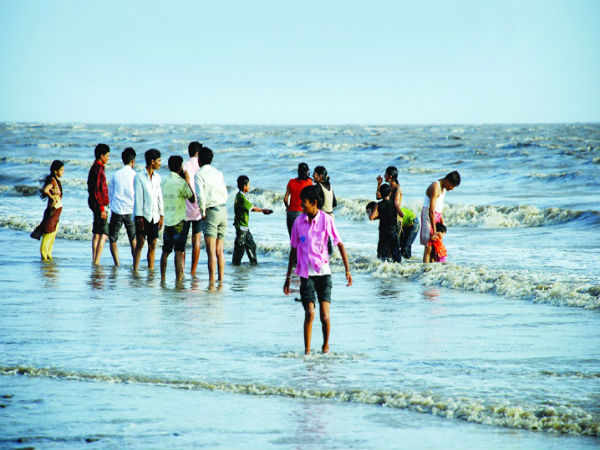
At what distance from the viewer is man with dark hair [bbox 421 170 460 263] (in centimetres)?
1117

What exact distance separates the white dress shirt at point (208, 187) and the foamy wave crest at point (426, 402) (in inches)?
168

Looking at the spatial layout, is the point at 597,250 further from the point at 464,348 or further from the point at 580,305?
the point at 464,348

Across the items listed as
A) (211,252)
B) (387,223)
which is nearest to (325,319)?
(211,252)

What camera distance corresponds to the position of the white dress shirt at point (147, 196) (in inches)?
432

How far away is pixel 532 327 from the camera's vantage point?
8.37 meters

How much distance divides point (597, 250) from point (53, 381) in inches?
455

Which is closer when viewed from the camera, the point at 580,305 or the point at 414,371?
the point at 414,371

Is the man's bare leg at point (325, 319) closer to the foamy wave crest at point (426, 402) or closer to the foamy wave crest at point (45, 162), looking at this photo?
the foamy wave crest at point (426, 402)

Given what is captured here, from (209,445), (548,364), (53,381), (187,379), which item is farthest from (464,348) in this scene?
(53,381)

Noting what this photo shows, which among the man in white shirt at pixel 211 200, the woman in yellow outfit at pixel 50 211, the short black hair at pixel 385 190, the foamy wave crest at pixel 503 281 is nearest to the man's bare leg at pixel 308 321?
the man in white shirt at pixel 211 200

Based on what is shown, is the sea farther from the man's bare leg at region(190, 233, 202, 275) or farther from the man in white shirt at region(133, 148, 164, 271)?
the man in white shirt at region(133, 148, 164, 271)

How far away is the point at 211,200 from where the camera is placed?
10.5m

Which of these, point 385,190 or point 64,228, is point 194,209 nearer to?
point 385,190

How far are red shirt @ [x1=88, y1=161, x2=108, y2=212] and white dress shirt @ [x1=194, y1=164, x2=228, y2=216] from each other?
81.3 inches
